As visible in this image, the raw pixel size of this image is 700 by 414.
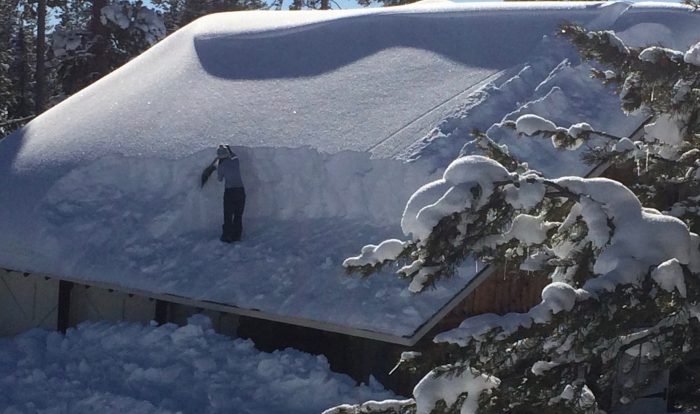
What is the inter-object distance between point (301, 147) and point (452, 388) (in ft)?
28.8

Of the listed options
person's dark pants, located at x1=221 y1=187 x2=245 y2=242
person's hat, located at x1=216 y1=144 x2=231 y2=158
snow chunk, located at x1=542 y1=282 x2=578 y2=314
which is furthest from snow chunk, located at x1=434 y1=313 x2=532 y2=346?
person's hat, located at x1=216 y1=144 x2=231 y2=158

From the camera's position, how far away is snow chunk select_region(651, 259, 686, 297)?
3975 millimetres

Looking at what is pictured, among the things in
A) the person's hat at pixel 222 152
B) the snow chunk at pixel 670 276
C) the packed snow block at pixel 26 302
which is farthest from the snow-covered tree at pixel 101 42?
the snow chunk at pixel 670 276

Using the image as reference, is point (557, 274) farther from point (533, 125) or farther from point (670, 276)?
point (533, 125)

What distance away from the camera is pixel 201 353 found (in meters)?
10.7

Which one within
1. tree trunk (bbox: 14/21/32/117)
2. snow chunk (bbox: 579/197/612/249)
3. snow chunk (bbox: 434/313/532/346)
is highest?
snow chunk (bbox: 579/197/612/249)

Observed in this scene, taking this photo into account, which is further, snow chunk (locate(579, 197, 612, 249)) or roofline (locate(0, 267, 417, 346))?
roofline (locate(0, 267, 417, 346))

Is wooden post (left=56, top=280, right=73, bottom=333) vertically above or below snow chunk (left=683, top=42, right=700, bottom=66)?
below

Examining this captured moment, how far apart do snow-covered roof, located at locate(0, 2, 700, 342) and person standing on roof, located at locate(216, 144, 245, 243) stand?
26 centimetres

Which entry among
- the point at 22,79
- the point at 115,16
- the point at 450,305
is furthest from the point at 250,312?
the point at 22,79

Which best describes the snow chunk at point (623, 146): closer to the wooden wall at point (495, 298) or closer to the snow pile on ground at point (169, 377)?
the wooden wall at point (495, 298)

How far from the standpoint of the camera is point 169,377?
1027 cm

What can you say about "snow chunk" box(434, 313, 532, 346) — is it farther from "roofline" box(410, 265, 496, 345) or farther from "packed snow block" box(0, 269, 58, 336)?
"packed snow block" box(0, 269, 58, 336)

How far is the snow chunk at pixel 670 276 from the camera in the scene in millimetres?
3975
